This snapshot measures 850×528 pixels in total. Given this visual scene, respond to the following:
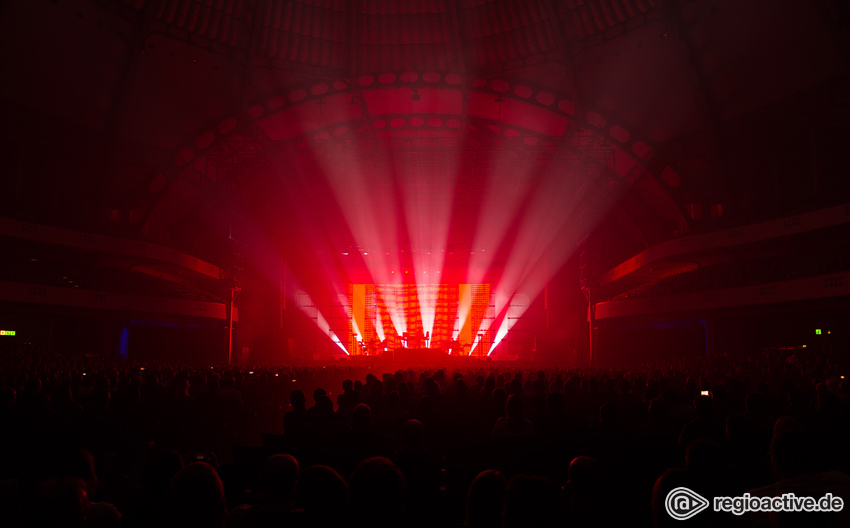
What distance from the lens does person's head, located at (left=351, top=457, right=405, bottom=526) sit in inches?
128

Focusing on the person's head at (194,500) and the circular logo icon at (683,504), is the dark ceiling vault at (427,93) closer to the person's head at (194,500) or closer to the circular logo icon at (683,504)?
the circular logo icon at (683,504)

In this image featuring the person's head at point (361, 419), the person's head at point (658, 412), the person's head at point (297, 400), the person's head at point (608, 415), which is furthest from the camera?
the person's head at point (297, 400)

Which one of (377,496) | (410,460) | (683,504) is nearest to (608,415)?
(410,460)

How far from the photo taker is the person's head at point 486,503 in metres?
3.23

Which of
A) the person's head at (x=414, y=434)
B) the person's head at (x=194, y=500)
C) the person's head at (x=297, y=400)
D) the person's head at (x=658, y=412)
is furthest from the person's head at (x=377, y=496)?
the person's head at (x=297, y=400)

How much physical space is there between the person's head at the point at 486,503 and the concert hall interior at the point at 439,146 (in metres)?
19.0

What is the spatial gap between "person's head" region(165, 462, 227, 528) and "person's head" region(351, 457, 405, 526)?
A: 2.25ft

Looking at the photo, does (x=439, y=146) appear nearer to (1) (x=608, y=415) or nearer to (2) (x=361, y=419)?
(1) (x=608, y=415)

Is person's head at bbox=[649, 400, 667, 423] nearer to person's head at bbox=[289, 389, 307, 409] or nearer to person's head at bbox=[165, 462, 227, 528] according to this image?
person's head at bbox=[289, 389, 307, 409]

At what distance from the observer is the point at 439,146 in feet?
123

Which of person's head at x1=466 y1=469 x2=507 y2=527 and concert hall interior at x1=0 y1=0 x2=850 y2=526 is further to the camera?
concert hall interior at x1=0 y1=0 x2=850 y2=526

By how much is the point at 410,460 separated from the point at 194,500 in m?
2.11

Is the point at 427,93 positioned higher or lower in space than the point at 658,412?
higher

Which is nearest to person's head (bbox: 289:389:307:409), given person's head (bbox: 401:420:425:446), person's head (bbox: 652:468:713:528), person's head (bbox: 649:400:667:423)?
person's head (bbox: 401:420:425:446)
